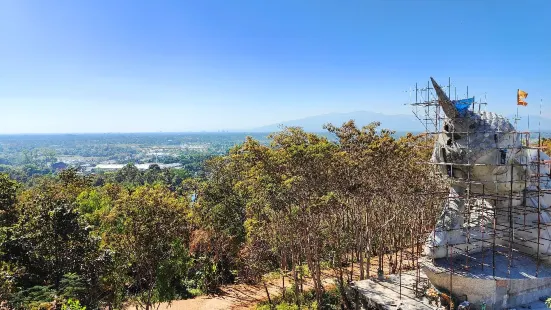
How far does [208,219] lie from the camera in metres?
20.9

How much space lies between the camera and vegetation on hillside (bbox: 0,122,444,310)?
45.3 feet

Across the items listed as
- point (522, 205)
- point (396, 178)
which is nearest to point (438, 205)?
point (396, 178)

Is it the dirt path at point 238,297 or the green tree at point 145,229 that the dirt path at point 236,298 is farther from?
the green tree at point 145,229

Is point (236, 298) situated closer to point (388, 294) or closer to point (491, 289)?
point (388, 294)

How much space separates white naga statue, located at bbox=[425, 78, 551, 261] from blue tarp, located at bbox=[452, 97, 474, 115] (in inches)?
2.7

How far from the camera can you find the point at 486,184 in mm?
13859

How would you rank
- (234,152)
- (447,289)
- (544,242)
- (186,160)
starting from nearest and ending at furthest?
1. (447,289)
2. (544,242)
3. (234,152)
4. (186,160)

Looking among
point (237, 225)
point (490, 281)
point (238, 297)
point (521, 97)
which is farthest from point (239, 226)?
point (521, 97)

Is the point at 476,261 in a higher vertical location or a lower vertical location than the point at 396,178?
lower

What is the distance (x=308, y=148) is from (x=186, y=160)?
442ft

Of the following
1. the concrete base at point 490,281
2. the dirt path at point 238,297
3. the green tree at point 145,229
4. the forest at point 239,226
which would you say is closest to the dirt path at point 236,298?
the dirt path at point 238,297

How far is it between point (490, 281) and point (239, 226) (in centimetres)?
1232

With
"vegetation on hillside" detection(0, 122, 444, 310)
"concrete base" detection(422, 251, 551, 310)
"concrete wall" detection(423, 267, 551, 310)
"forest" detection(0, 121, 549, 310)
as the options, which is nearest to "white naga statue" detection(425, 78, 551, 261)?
A: "concrete base" detection(422, 251, 551, 310)

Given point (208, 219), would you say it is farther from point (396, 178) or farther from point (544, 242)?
point (544, 242)
